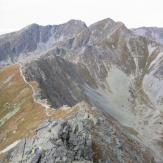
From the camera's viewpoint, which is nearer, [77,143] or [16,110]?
[77,143]

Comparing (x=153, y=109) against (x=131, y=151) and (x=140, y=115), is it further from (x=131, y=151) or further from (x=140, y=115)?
(x=131, y=151)

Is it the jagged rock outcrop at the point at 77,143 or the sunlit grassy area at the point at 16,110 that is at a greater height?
the jagged rock outcrop at the point at 77,143

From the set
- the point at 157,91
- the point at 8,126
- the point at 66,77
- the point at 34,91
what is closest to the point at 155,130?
the point at 66,77

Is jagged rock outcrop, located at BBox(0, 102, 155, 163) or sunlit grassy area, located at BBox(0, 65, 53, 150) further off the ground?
jagged rock outcrop, located at BBox(0, 102, 155, 163)

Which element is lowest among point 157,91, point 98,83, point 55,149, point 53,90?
point 157,91

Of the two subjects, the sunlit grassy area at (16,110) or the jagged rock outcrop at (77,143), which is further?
the sunlit grassy area at (16,110)

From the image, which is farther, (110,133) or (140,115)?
→ (140,115)

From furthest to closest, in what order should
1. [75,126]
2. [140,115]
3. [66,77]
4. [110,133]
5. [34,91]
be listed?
[140,115] → [66,77] → [34,91] → [110,133] → [75,126]

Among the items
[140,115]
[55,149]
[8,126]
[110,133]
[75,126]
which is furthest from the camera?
[140,115]
